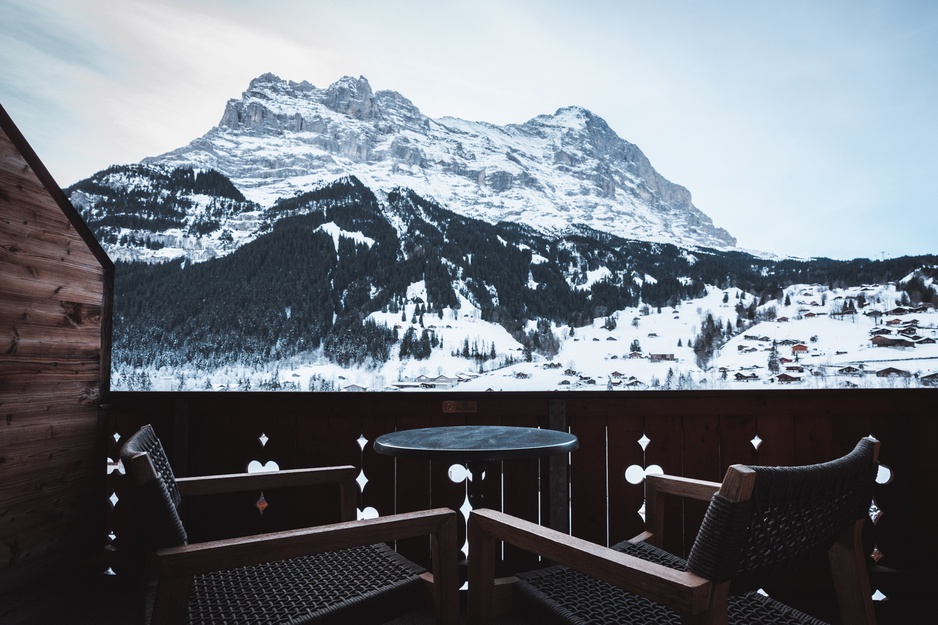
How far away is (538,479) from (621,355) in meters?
1.40

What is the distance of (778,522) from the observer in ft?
3.11

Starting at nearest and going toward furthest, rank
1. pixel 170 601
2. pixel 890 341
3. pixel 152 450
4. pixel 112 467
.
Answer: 1. pixel 170 601
2. pixel 152 450
3. pixel 112 467
4. pixel 890 341

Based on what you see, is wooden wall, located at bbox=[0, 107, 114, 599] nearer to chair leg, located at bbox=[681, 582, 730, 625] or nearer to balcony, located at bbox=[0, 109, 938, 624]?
balcony, located at bbox=[0, 109, 938, 624]

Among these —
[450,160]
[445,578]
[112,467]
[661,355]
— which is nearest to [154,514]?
[445,578]

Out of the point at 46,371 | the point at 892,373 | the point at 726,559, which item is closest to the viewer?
the point at 726,559

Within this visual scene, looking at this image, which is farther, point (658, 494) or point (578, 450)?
point (578, 450)

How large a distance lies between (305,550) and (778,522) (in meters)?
1.02

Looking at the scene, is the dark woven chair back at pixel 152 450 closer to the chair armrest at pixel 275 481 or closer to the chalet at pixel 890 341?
the chair armrest at pixel 275 481

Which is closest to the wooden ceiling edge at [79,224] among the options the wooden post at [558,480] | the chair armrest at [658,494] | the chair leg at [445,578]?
the chair leg at [445,578]

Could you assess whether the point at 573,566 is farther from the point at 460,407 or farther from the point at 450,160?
the point at 450,160

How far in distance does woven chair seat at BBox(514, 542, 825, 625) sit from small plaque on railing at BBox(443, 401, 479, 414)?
113 centimetres

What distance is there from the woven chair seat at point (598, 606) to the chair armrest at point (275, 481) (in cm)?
81

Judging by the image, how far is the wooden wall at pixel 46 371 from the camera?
2234 millimetres

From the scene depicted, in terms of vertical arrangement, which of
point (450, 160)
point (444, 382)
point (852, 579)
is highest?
point (450, 160)
